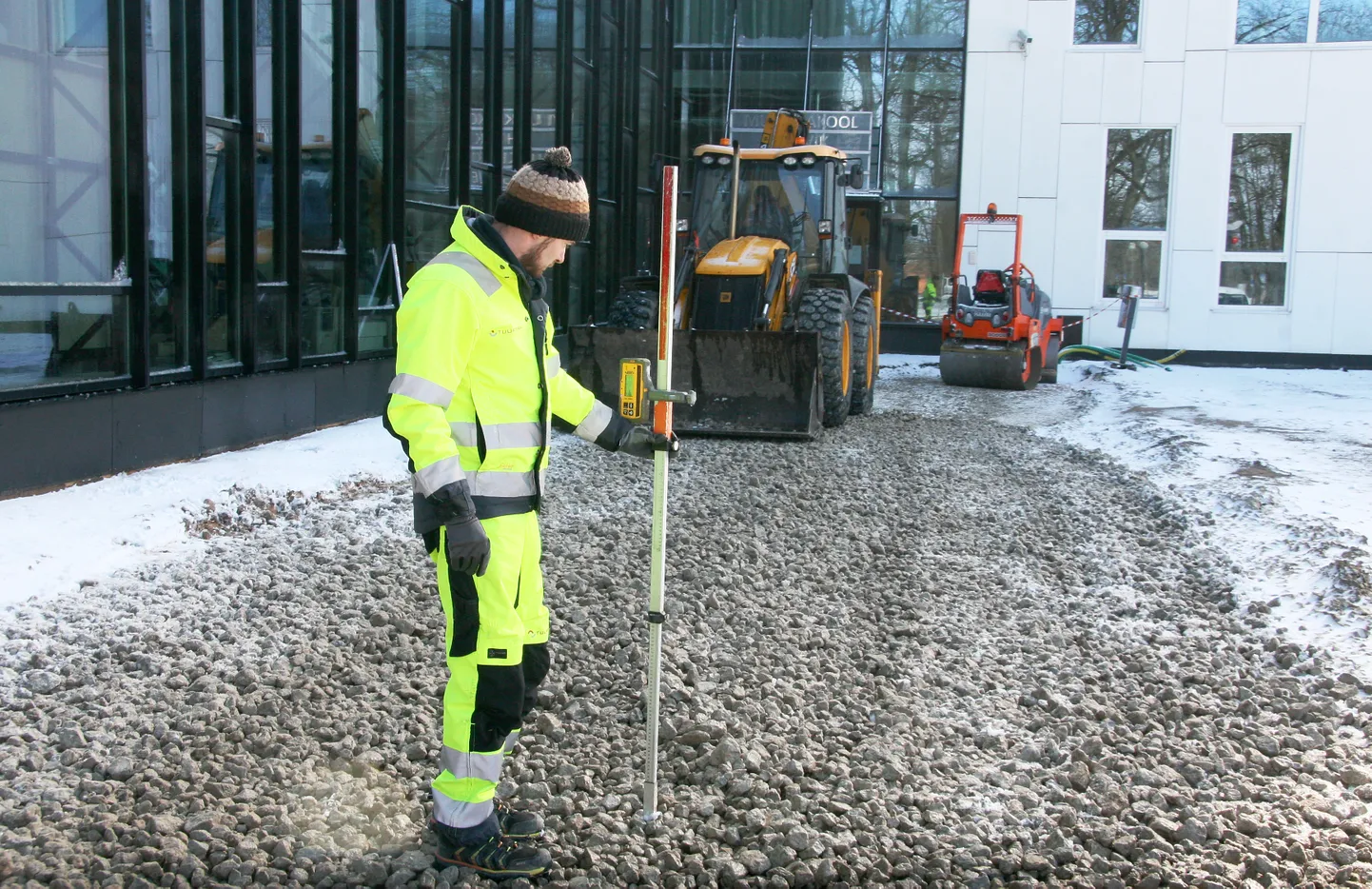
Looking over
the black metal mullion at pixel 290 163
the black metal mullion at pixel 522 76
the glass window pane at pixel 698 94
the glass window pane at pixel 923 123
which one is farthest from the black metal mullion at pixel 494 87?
the glass window pane at pixel 923 123

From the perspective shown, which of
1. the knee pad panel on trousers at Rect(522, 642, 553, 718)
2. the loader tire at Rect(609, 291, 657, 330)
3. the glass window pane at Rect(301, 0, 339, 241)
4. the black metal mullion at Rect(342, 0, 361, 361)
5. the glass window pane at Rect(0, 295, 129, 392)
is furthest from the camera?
the loader tire at Rect(609, 291, 657, 330)

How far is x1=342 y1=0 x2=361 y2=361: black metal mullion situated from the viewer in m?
10.6

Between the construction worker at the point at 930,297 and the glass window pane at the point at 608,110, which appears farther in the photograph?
the construction worker at the point at 930,297

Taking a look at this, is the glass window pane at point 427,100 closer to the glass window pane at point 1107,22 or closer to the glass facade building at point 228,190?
the glass facade building at point 228,190

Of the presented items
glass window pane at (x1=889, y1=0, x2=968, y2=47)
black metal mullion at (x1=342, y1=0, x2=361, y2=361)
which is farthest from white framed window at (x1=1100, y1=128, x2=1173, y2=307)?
black metal mullion at (x1=342, y1=0, x2=361, y2=361)

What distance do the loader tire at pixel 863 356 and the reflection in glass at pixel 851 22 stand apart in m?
8.92

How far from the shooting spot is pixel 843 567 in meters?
6.52

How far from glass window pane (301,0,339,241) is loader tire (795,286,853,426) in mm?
4141

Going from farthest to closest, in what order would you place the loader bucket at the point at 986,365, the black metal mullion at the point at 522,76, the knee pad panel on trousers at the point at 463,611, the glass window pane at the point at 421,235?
1. the loader bucket at the point at 986,365
2. the black metal mullion at the point at 522,76
3. the glass window pane at the point at 421,235
4. the knee pad panel on trousers at the point at 463,611

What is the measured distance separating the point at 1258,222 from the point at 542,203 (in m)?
19.3

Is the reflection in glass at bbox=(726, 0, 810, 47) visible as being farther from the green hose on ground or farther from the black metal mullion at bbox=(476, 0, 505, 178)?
the black metal mullion at bbox=(476, 0, 505, 178)

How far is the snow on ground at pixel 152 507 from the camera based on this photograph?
18.8 feet

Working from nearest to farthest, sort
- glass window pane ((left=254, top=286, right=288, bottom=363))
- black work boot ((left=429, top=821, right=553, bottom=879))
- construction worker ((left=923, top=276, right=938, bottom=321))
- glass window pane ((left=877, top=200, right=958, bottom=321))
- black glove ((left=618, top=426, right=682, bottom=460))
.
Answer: black work boot ((left=429, top=821, right=553, bottom=879)) < black glove ((left=618, top=426, right=682, bottom=460)) < glass window pane ((left=254, top=286, right=288, bottom=363)) < construction worker ((left=923, top=276, right=938, bottom=321)) < glass window pane ((left=877, top=200, right=958, bottom=321))

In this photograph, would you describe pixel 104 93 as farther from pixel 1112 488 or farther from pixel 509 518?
pixel 1112 488
